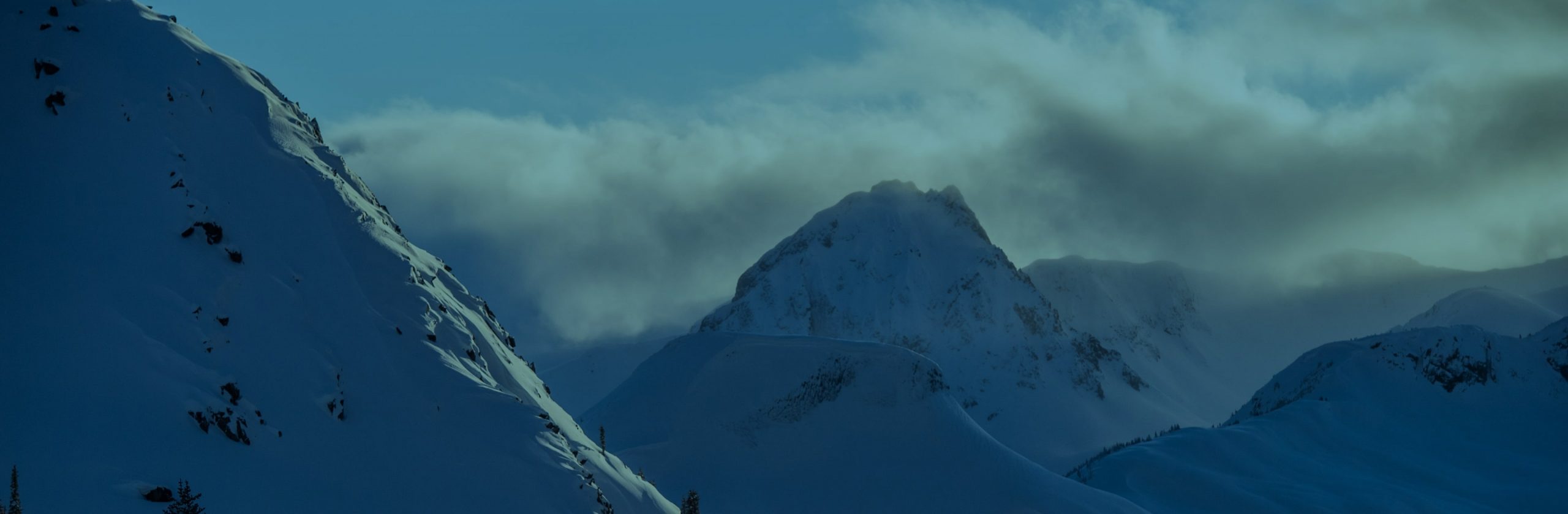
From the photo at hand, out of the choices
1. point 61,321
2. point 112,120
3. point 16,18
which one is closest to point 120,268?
point 61,321

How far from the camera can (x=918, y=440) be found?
14862cm

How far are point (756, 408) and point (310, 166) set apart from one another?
80463 millimetres

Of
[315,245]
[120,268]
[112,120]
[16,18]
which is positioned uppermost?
[16,18]

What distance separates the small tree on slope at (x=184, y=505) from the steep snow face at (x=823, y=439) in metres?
82.9

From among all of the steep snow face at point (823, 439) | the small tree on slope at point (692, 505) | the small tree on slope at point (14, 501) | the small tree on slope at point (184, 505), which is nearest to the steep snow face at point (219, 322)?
the small tree on slope at point (184, 505)

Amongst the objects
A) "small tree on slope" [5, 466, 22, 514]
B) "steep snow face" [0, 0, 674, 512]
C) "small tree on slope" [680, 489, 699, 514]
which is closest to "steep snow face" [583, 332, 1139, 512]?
"steep snow face" [0, 0, 674, 512]

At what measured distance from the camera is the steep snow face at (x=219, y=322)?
198ft

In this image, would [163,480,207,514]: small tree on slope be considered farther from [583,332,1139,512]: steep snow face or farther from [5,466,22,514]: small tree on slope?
[583,332,1139,512]: steep snow face

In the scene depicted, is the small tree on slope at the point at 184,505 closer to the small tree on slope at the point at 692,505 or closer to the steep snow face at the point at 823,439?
the small tree on slope at the point at 692,505

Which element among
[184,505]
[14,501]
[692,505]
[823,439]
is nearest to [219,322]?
[184,505]

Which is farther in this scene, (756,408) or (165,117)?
(756,408)

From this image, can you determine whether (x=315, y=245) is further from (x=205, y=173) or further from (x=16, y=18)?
(x=16, y=18)

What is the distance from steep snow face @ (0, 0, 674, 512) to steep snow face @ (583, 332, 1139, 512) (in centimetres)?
5966

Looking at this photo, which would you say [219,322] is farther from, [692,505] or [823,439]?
[823,439]
